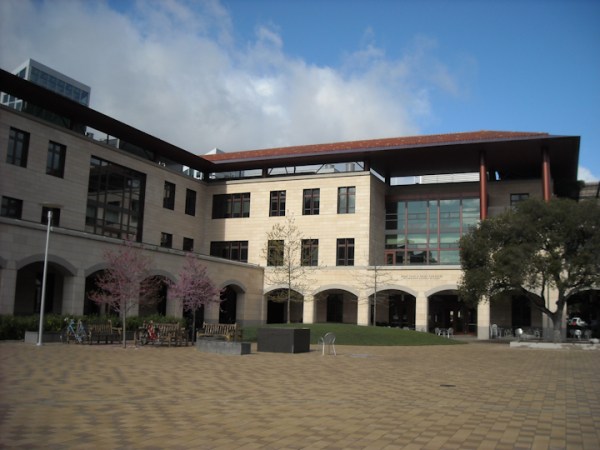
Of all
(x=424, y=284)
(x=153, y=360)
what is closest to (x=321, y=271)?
(x=424, y=284)

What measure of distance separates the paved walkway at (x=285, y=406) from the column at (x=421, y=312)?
27463mm

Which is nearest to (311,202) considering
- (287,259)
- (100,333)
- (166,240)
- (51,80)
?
(287,259)

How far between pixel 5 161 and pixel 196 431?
30.1m

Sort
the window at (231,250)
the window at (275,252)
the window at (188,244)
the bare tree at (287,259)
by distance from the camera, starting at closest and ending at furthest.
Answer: the window at (275,252), the bare tree at (287,259), the window at (188,244), the window at (231,250)

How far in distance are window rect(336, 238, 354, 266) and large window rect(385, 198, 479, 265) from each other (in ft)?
14.8

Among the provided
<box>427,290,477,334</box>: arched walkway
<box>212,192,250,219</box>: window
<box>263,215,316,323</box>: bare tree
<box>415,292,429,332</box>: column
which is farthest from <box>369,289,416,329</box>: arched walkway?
<box>212,192,250,219</box>: window

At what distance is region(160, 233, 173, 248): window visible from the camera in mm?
46134

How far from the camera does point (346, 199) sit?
157ft

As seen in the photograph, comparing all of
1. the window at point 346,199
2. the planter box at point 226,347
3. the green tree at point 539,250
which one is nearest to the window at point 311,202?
the window at point 346,199

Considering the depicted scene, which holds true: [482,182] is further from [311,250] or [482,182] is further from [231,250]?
[231,250]

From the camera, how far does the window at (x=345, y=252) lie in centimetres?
4734

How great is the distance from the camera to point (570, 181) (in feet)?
172

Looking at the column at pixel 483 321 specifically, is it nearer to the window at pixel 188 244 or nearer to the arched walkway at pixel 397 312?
the arched walkway at pixel 397 312

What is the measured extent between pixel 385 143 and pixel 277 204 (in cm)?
1049
